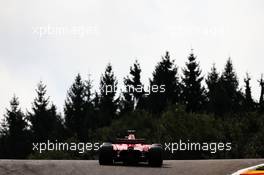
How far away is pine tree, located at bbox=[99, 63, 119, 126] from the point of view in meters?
72.1

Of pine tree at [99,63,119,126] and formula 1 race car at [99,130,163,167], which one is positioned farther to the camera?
pine tree at [99,63,119,126]

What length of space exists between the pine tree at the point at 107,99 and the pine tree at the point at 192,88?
8.27 metres

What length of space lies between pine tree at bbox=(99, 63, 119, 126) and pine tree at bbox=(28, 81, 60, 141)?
271 inches

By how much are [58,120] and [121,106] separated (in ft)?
55.1

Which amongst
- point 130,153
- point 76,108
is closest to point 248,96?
point 76,108

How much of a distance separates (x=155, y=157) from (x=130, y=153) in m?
0.85

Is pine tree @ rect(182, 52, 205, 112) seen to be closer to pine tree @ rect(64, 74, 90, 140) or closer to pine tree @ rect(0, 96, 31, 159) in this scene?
pine tree @ rect(64, 74, 90, 140)

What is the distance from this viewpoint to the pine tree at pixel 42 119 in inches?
3000

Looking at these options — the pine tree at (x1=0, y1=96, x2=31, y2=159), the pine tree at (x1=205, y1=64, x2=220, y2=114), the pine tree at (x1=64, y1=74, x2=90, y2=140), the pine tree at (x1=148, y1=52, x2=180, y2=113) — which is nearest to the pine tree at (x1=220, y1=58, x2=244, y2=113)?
the pine tree at (x1=205, y1=64, x2=220, y2=114)

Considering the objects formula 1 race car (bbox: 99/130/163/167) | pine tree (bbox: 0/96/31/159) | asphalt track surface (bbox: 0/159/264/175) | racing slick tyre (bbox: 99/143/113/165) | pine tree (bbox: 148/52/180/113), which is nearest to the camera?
asphalt track surface (bbox: 0/159/264/175)

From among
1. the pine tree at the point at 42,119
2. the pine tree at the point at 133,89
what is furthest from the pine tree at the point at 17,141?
the pine tree at the point at 133,89

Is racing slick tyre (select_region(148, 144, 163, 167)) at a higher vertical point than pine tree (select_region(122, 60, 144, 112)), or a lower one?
lower

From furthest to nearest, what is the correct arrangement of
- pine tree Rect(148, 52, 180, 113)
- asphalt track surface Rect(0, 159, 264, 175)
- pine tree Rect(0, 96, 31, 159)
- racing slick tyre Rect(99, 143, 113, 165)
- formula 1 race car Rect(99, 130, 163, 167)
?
1. pine tree Rect(0, 96, 31, 159)
2. pine tree Rect(148, 52, 180, 113)
3. formula 1 race car Rect(99, 130, 163, 167)
4. racing slick tyre Rect(99, 143, 113, 165)
5. asphalt track surface Rect(0, 159, 264, 175)

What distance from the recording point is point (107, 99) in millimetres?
73438
